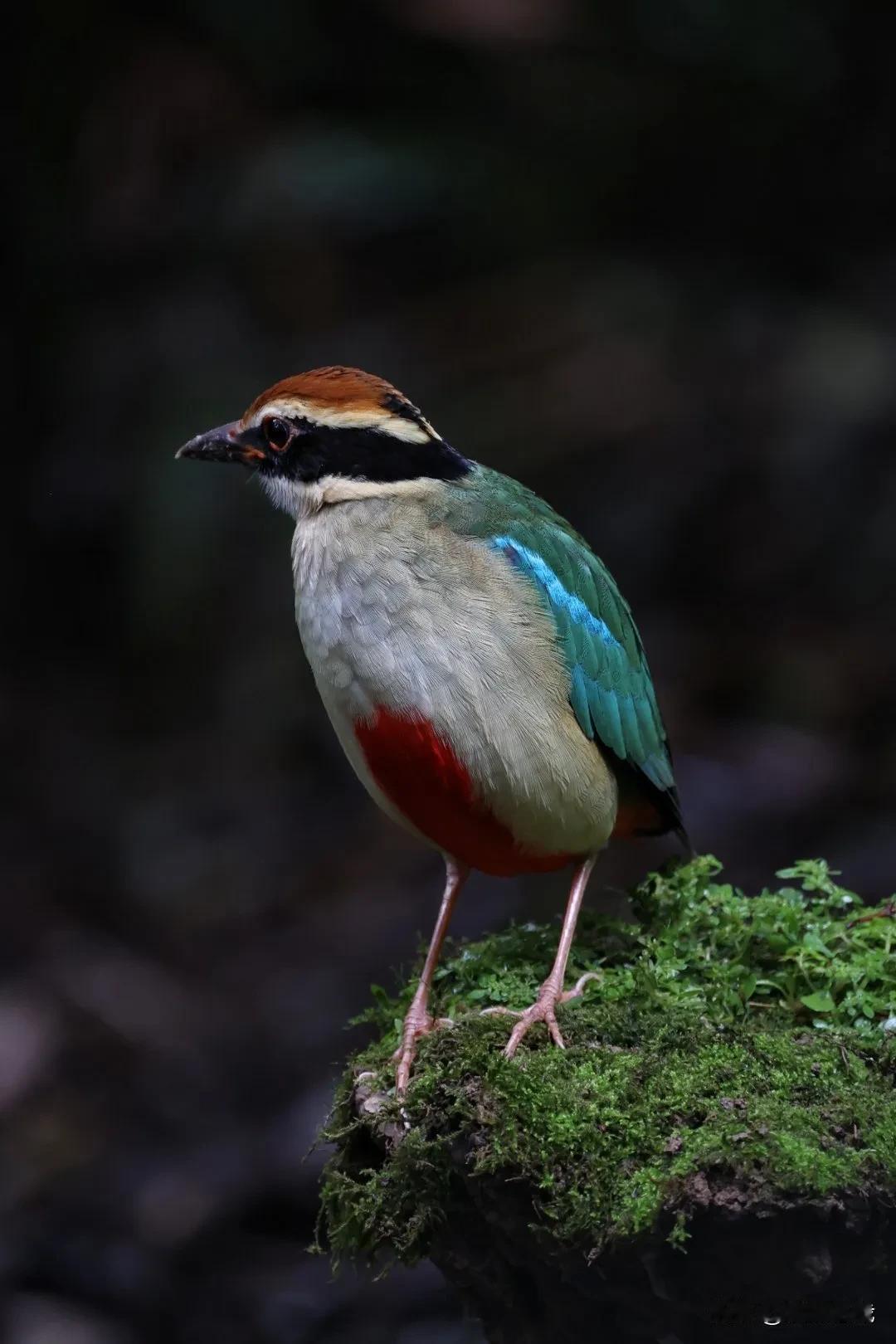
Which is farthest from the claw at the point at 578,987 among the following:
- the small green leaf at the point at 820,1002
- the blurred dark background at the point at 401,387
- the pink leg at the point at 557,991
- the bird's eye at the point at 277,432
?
the blurred dark background at the point at 401,387

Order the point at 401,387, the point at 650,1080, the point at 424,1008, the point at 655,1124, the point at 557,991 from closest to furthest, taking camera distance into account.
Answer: the point at 655,1124 < the point at 650,1080 < the point at 557,991 < the point at 424,1008 < the point at 401,387

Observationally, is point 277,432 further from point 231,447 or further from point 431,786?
point 431,786

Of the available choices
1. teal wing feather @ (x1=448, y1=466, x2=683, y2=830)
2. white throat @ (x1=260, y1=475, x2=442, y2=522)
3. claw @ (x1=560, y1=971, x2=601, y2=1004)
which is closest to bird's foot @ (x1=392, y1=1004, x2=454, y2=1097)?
claw @ (x1=560, y1=971, x2=601, y2=1004)

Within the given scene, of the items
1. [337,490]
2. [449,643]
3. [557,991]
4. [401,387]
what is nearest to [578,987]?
[557,991]

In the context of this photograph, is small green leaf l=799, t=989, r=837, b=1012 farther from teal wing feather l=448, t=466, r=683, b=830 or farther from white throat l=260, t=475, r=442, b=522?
white throat l=260, t=475, r=442, b=522

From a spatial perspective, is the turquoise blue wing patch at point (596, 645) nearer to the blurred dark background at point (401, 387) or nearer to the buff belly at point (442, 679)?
the buff belly at point (442, 679)

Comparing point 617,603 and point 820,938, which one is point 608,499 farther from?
point 820,938
